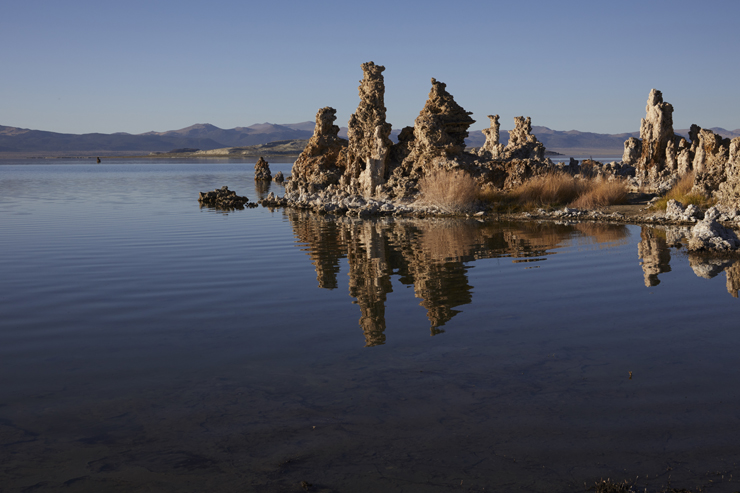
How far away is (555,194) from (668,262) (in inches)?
465

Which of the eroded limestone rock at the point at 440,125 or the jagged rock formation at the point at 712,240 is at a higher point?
the eroded limestone rock at the point at 440,125

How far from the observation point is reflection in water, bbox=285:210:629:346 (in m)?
9.26

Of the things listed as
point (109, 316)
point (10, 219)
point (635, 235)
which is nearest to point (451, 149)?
point (635, 235)

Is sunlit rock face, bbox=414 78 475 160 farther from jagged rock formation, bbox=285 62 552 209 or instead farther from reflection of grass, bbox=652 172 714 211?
reflection of grass, bbox=652 172 714 211

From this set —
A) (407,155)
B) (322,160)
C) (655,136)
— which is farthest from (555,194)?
(322,160)

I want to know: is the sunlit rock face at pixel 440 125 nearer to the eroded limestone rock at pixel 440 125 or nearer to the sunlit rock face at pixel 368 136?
the eroded limestone rock at pixel 440 125

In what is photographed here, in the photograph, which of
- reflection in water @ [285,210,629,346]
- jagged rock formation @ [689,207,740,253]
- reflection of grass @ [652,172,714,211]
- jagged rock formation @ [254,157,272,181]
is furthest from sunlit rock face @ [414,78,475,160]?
jagged rock formation @ [254,157,272,181]

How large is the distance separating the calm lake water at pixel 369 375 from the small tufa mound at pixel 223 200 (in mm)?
15928

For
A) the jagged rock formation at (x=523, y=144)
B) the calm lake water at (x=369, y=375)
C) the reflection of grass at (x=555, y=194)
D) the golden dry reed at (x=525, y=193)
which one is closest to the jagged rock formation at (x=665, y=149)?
the reflection of grass at (x=555, y=194)

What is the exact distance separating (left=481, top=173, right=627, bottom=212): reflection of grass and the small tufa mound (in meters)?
11.6

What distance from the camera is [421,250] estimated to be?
1456cm

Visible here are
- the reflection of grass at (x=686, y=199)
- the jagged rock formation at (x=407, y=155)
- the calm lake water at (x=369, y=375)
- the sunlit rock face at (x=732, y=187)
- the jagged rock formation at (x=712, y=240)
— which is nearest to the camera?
the calm lake water at (x=369, y=375)

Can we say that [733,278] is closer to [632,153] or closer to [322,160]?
[322,160]

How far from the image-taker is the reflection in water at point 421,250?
9.26 meters
